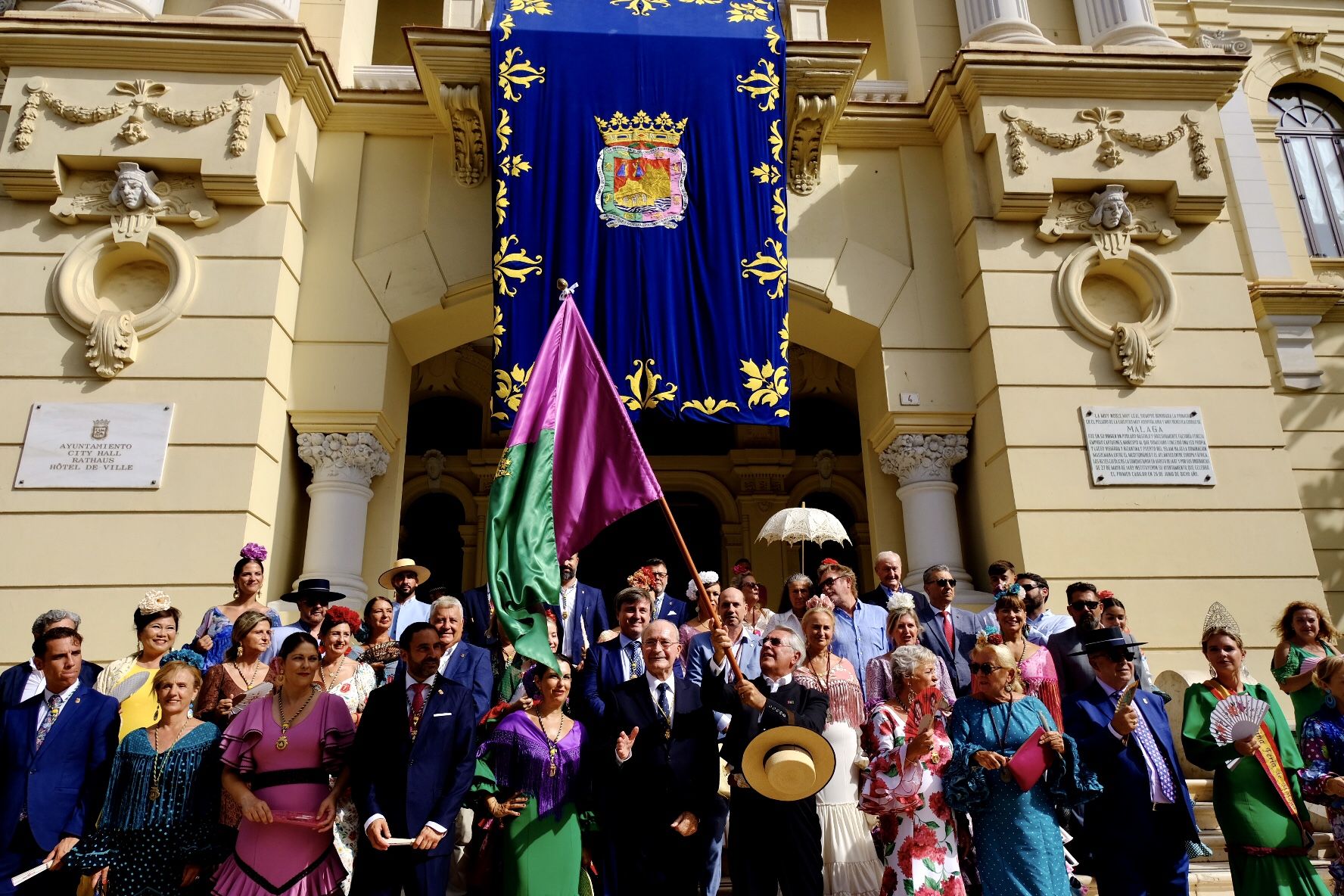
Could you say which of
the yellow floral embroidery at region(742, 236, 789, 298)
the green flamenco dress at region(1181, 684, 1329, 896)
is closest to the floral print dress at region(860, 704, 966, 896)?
the green flamenco dress at region(1181, 684, 1329, 896)

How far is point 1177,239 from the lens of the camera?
9797 millimetres

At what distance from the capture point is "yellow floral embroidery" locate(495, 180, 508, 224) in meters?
9.12

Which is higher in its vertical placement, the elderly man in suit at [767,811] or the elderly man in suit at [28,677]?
the elderly man in suit at [28,677]

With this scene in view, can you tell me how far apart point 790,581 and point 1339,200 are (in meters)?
10.5

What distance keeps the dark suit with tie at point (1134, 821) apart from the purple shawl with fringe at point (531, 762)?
8.29 ft

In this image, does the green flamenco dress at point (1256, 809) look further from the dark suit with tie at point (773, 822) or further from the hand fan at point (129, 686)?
the hand fan at point (129, 686)

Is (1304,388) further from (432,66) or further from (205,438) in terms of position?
(205,438)

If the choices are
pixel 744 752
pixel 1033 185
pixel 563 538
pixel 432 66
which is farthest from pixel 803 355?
pixel 744 752

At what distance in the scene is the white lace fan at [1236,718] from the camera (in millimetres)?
4805

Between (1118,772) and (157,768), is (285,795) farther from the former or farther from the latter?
(1118,772)

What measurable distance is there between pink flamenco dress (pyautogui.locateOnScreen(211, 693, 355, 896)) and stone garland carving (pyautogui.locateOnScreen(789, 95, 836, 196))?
24.6 ft

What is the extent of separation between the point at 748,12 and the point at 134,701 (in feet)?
26.3

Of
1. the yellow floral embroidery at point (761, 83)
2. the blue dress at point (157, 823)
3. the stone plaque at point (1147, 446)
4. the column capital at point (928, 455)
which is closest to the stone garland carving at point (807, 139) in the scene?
the yellow floral embroidery at point (761, 83)

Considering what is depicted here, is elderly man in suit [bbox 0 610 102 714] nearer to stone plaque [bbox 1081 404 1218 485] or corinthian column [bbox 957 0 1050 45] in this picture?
stone plaque [bbox 1081 404 1218 485]
